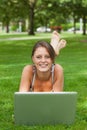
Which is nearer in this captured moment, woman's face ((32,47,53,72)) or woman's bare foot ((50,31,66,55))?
woman's face ((32,47,53,72))

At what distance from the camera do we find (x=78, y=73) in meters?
11.2

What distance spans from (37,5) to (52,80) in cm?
4563

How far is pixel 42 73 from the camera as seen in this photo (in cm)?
534

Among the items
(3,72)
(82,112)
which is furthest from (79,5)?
(82,112)

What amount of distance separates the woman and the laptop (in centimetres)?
40

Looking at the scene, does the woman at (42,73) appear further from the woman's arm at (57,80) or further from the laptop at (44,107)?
the laptop at (44,107)

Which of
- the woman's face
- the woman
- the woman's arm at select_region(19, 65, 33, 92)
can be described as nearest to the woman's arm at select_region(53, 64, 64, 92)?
the woman

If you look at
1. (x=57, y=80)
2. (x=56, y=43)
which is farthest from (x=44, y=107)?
(x=56, y=43)

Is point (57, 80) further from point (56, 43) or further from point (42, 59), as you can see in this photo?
point (56, 43)

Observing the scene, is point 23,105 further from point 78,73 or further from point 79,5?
point 79,5

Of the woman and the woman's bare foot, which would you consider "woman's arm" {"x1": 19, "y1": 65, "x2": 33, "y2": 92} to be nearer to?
the woman

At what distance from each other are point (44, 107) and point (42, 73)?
1.97 ft

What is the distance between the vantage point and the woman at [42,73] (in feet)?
17.1

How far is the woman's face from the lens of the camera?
17.1 ft
